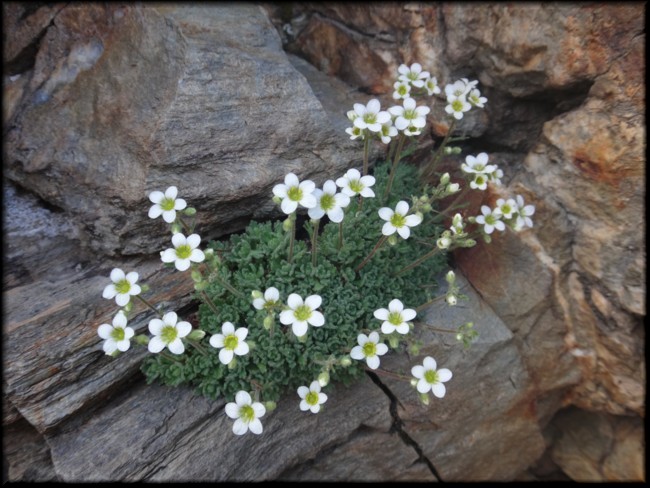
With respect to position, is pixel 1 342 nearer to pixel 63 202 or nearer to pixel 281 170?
pixel 63 202

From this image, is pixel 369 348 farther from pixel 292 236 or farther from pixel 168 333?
pixel 168 333

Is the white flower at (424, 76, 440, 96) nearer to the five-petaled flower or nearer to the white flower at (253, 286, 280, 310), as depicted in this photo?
the five-petaled flower

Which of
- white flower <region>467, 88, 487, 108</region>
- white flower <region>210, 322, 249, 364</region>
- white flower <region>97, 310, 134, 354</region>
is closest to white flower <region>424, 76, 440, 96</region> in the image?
white flower <region>467, 88, 487, 108</region>

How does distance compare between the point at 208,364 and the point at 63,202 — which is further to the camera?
the point at 63,202

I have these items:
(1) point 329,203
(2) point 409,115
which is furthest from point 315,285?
(2) point 409,115

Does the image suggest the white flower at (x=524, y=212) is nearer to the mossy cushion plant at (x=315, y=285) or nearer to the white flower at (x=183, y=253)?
the mossy cushion plant at (x=315, y=285)

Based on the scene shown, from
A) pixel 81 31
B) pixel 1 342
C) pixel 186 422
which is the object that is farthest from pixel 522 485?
pixel 81 31
